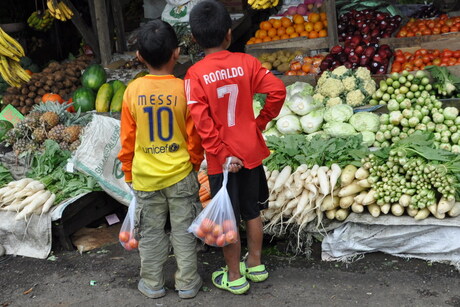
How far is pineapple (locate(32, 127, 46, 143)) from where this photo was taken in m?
5.11

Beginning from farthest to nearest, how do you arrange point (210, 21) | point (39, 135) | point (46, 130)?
point (46, 130) < point (39, 135) < point (210, 21)

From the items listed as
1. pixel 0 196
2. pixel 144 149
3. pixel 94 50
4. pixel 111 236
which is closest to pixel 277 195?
pixel 144 149

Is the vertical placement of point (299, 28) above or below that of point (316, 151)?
above

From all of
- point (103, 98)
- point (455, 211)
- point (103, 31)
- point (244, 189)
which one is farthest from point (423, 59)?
point (103, 31)

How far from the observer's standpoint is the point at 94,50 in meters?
7.49

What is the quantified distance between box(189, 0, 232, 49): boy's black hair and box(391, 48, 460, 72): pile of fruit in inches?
120

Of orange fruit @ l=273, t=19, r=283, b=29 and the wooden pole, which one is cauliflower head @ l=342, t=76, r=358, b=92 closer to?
orange fruit @ l=273, t=19, r=283, b=29

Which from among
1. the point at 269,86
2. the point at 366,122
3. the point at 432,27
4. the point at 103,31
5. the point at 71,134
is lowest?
the point at 366,122

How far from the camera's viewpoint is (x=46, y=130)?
17.1ft

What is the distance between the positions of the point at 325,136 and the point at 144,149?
76.4 inches

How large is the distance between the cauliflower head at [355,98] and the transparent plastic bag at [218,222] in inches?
94.8

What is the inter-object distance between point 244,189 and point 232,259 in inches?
19.4

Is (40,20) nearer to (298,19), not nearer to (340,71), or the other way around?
(298,19)

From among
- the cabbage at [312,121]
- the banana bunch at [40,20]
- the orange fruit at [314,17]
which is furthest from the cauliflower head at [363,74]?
the banana bunch at [40,20]
